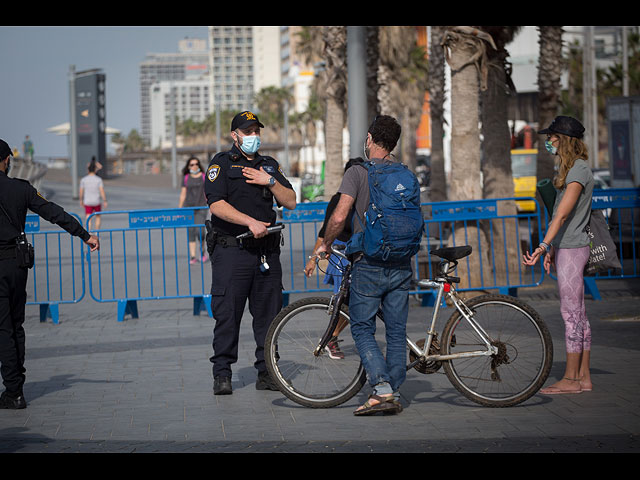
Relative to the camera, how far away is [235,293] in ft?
24.0

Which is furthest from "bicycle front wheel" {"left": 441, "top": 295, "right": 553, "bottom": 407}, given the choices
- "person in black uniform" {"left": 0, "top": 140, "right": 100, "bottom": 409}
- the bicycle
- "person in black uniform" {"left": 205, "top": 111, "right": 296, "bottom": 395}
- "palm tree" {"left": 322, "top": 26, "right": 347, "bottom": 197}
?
"palm tree" {"left": 322, "top": 26, "right": 347, "bottom": 197}

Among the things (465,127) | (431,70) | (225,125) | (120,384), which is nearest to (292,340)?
(120,384)

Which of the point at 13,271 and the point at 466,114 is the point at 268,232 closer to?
the point at 13,271

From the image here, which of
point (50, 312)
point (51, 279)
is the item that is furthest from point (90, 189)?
point (50, 312)

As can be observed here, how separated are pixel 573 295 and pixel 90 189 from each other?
52.2 feet

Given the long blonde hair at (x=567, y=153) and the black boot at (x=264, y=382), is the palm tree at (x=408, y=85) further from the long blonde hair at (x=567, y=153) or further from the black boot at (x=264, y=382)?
the black boot at (x=264, y=382)

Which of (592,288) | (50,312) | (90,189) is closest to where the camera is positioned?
(50,312)

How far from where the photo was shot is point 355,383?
674 centimetres

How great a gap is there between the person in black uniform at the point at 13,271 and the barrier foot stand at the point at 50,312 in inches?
175

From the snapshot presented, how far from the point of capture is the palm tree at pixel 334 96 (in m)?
19.8

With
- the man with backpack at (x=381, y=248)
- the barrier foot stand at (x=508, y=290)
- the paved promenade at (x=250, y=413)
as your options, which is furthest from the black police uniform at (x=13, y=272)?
the barrier foot stand at (x=508, y=290)

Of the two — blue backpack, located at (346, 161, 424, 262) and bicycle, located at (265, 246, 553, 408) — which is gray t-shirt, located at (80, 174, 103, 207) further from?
blue backpack, located at (346, 161, 424, 262)

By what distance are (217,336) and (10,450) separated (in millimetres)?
1940

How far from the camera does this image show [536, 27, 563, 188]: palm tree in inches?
808
